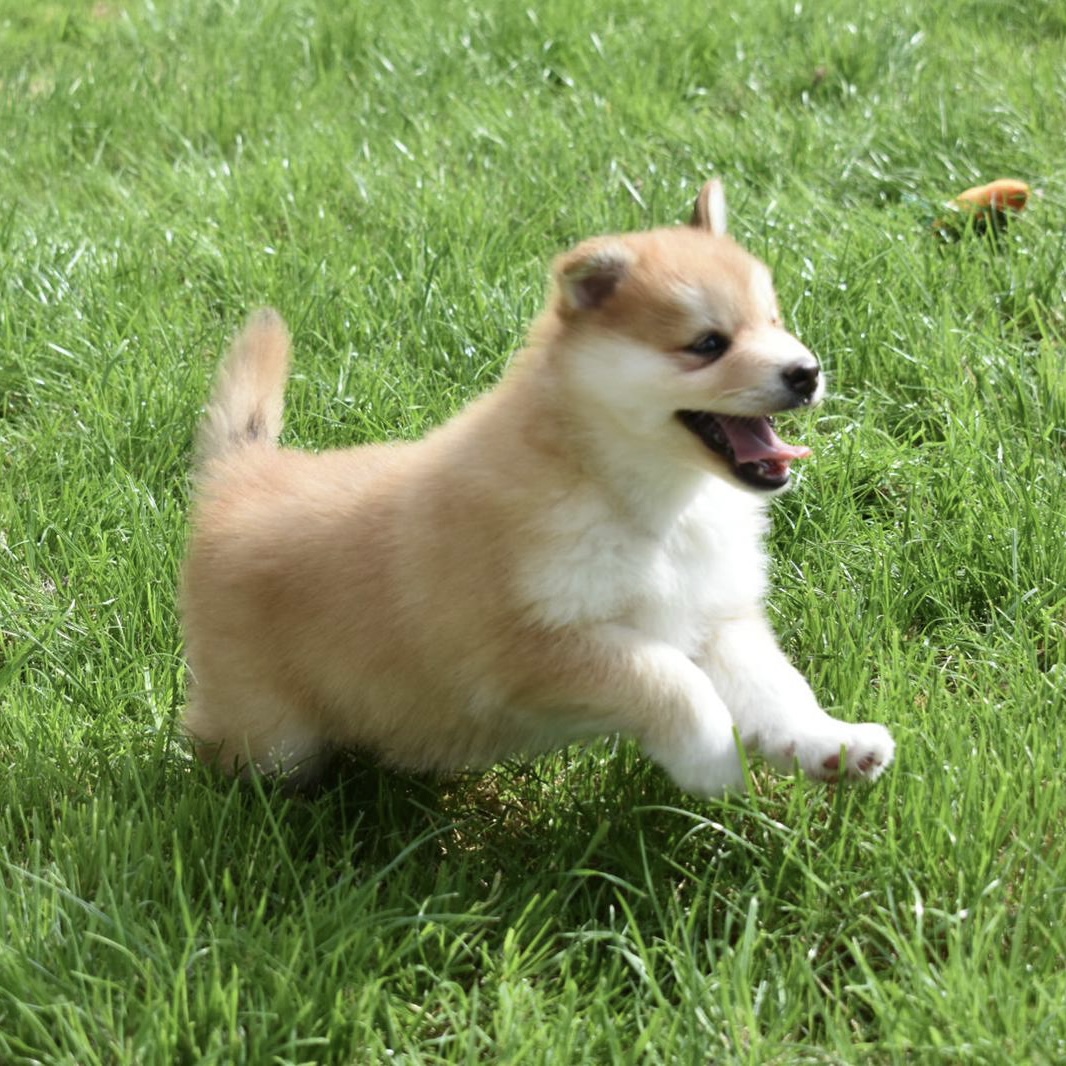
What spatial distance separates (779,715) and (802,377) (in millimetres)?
538

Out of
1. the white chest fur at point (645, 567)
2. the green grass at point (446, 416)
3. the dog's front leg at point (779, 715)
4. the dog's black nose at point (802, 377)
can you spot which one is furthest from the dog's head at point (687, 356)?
the green grass at point (446, 416)

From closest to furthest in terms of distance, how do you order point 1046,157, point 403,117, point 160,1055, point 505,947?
point 160,1055, point 505,947, point 1046,157, point 403,117

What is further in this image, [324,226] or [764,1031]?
[324,226]

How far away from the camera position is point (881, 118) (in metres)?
4.70

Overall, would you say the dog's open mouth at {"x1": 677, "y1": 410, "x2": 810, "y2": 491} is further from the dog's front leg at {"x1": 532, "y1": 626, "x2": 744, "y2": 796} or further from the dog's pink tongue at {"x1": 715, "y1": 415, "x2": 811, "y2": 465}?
the dog's front leg at {"x1": 532, "y1": 626, "x2": 744, "y2": 796}

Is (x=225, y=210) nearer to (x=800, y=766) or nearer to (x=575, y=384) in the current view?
(x=575, y=384)

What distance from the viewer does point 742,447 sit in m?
2.30

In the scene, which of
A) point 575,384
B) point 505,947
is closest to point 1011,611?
point 575,384

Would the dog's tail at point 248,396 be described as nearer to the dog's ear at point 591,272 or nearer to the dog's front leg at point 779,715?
Answer: the dog's ear at point 591,272

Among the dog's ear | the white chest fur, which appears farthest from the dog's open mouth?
the dog's ear

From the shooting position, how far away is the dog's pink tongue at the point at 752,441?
7.51 ft

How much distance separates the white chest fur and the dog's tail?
0.88 m

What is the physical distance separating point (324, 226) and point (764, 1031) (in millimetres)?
3059

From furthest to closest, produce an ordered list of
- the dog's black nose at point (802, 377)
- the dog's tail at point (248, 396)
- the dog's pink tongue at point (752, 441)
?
the dog's tail at point (248, 396) < the dog's pink tongue at point (752, 441) < the dog's black nose at point (802, 377)
